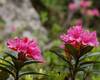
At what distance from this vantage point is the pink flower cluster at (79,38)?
7.06ft

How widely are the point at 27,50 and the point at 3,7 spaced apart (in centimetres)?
615

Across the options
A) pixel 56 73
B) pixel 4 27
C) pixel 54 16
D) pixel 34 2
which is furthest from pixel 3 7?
pixel 56 73

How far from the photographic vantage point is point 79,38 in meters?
2.16

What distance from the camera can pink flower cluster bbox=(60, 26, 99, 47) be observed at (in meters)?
2.15

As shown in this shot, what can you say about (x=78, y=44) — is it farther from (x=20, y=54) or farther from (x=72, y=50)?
(x=20, y=54)

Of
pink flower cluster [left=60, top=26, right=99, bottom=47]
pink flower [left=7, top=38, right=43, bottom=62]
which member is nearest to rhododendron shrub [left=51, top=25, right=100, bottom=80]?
pink flower cluster [left=60, top=26, right=99, bottom=47]

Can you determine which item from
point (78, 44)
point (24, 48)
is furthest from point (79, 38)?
point (24, 48)

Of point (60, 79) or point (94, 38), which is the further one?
point (60, 79)

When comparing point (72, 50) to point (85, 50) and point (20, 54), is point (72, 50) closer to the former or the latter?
point (85, 50)

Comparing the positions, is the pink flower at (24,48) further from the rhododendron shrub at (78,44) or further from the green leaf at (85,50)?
the green leaf at (85,50)

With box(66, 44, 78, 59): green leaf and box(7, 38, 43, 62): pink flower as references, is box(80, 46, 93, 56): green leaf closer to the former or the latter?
box(66, 44, 78, 59): green leaf

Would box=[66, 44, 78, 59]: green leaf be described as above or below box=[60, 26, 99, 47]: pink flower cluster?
below

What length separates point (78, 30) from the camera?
2234mm

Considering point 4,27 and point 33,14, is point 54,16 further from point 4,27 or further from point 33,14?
point 4,27
